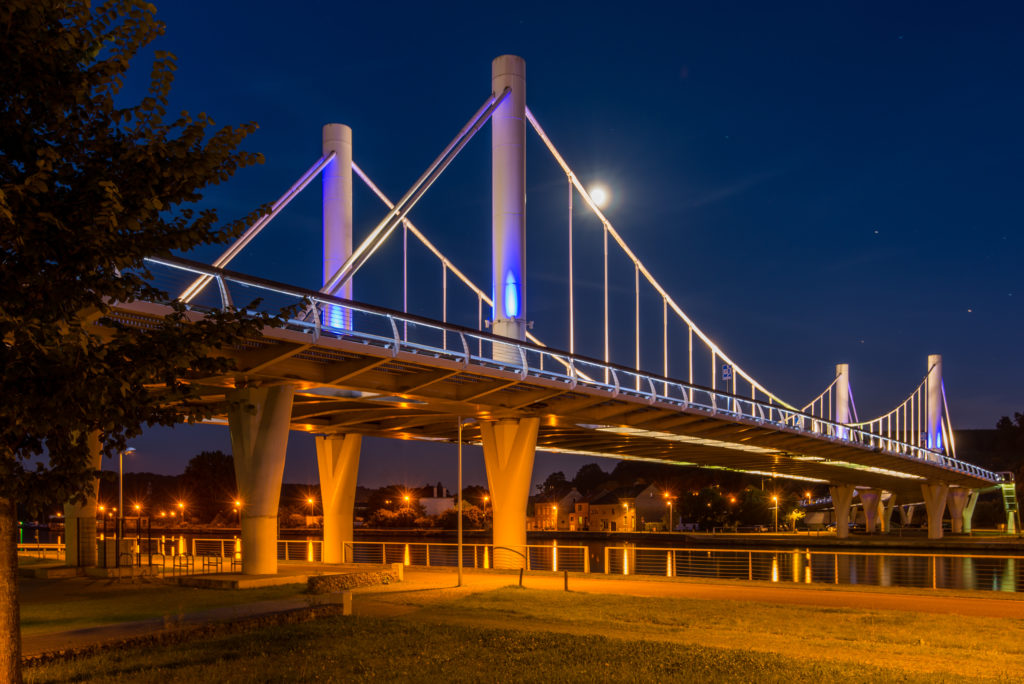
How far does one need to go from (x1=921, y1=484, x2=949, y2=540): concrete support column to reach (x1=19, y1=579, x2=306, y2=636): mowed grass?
95.5m

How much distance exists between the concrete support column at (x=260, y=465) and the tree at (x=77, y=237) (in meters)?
19.1

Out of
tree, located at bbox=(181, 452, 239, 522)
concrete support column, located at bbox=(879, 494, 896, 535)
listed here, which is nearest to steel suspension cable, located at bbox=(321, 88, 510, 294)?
concrete support column, located at bbox=(879, 494, 896, 535)

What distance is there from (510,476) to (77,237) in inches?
1312

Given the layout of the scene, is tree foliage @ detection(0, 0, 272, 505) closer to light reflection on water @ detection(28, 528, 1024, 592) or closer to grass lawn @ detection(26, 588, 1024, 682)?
grass lawn @ detection(26, 588, 1024, 682)

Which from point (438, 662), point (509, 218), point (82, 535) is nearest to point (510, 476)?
point (509, 218)

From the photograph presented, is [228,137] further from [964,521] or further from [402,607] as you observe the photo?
[964,521]

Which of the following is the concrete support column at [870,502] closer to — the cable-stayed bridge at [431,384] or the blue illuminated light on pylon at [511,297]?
the cable-stayed bridge at [431,384]

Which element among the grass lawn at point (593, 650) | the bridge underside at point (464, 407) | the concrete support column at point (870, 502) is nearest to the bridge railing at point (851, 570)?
the bridge underside at point (464, 407)

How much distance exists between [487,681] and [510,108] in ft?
97.0

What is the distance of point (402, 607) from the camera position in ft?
68.1

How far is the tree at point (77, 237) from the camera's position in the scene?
7.96m

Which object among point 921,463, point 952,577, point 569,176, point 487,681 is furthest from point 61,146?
point 921,463

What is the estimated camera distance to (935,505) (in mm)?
107875

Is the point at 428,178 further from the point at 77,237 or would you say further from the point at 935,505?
the point at 935,505
